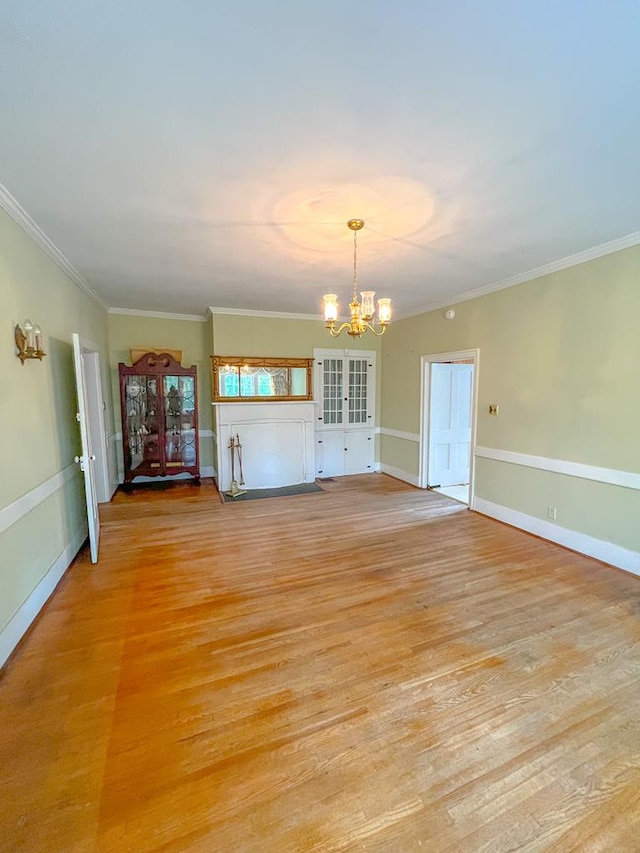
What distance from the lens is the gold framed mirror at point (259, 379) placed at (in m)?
5.57

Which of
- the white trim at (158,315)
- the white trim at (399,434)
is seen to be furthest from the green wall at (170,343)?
the white trim at (399,434)

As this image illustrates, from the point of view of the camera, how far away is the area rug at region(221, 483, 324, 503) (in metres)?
5.27

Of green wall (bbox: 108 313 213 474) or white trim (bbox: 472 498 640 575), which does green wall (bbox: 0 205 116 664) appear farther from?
white trim (bbox: 472 498 640 575)

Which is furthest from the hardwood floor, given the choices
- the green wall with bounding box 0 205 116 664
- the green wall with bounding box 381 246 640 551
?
the green wall with bounding box 381 246 640 551

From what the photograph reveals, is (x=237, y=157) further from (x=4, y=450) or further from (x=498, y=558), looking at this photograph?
(x=498, y=558)

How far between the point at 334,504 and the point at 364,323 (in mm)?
2826

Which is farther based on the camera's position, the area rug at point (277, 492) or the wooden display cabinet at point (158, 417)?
the wooden display cabinet at point (158, 417)

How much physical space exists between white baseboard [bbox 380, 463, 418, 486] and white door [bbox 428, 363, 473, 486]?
0.29 m

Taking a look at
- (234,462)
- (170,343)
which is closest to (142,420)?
(170,343)

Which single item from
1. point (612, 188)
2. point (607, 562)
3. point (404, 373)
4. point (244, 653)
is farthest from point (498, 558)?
point (404, 373)

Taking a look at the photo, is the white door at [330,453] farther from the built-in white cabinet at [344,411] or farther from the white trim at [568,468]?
the white trim at [568,468]

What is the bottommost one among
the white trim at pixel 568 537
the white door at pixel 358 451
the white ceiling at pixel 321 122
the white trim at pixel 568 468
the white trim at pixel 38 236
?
the white trim at pixel 568 537

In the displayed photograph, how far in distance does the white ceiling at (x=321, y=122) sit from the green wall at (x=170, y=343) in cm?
280

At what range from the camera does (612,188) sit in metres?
2.22
